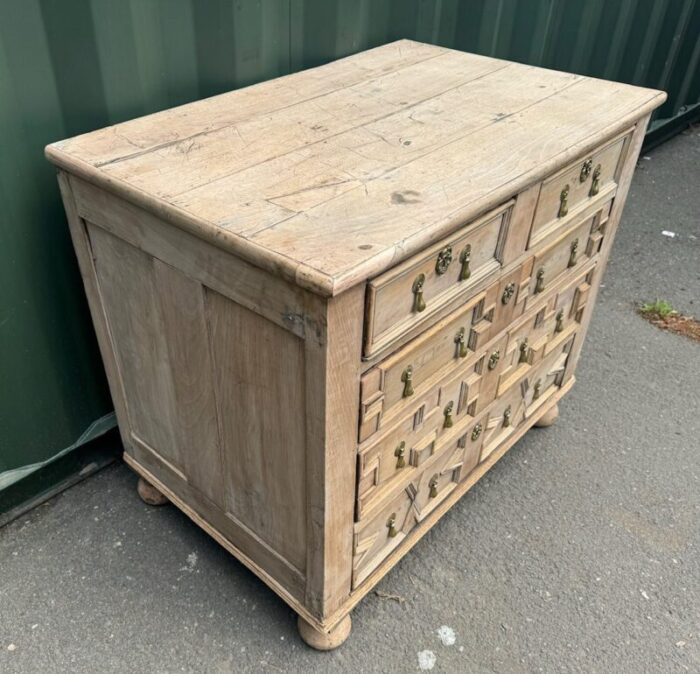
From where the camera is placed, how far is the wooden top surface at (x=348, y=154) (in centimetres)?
112

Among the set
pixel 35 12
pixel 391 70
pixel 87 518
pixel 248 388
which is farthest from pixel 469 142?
pixel 87 518

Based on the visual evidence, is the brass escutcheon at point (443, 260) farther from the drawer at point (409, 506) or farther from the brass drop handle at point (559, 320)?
the brass drop handle at point (559, 320)

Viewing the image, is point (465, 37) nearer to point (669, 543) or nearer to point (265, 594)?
point (669, 543)

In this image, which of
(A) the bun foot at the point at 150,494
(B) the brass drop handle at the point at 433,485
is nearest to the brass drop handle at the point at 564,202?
(B) the brass drop handle at the point at 433,485

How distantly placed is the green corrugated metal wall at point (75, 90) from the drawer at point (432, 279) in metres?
0.55

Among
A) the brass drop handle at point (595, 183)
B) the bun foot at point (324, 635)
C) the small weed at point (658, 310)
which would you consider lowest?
the small weed at point (658, 310)

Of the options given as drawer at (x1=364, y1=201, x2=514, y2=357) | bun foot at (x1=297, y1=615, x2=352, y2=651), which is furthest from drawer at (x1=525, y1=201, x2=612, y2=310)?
bun foot at (x1=297, y1=615, x2=352, y2=651)

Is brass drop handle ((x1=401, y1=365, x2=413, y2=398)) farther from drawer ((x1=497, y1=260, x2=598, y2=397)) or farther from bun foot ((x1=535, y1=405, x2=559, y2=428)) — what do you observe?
bun foot ((x1=535, y1=405, x2=559, y2=428))

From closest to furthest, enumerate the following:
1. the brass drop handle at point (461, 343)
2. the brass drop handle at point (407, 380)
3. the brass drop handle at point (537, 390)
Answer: the brass drop handle at point (407, 380), the brass drop handle at point (461, 343), the brass drop handle at point (537, 390)

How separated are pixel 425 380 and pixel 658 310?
181 centimetres

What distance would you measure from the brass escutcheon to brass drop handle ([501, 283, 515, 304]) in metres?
0.31

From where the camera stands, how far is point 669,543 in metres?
1.91

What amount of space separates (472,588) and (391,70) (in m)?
1.36

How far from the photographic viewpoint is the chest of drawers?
3.81 feet
